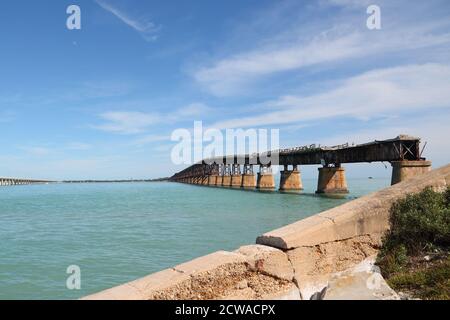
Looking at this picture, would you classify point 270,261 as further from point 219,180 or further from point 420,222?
point 219,180

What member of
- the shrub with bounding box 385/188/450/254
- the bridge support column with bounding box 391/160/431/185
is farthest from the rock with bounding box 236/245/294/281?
the bridge support column with bounding box 391/160/431/185

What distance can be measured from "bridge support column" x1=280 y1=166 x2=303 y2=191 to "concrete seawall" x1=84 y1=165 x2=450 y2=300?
6110 centimetres

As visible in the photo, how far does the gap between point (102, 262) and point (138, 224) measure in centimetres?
1218

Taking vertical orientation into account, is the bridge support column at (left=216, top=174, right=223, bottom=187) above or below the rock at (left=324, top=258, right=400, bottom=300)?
below

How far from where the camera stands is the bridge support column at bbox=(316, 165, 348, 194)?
52.8m

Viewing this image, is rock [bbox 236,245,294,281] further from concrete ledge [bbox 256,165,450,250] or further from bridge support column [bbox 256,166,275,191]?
bridge support column [bbox 256,166,275,191]

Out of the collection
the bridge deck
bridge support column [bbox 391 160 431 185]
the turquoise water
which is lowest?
the turquoise water

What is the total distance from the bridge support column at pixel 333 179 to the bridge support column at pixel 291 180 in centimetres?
1327

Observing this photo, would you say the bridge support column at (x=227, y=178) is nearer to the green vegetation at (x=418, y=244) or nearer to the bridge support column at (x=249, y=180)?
the bridge support column at (x=249, y=180)

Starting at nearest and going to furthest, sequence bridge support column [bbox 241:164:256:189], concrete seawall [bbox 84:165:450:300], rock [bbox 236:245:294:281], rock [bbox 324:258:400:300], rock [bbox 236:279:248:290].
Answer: rock [bbox 324:258:400:300], concrete seawall [bbox 84:165:450:300], rock [bbox 236:279:248:290], rock [bbox 236:245:294:281], bridge support column [bbox 241:164:256:189]

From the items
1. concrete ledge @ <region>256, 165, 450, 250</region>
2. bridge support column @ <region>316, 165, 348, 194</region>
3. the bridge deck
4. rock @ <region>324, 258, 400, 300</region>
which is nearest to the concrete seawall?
concrete ledge @ <region>256, 165, 450, 250</region>

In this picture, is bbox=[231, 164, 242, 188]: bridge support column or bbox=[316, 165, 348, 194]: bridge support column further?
bbox=[231, 164, 242, 188]: bridge support column

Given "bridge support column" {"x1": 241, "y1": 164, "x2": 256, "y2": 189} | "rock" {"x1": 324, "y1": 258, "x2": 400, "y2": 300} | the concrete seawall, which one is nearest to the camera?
"rock" {"x1": 324, "y1": 258, "x2": 400, "y2": 300}

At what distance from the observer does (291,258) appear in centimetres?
564
